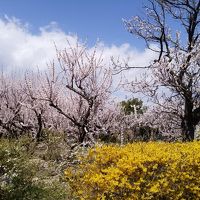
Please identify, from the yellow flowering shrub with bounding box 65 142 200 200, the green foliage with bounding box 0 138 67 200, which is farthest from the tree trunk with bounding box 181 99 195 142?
the yellow flowering shrub with bounding box 65 142 200 200

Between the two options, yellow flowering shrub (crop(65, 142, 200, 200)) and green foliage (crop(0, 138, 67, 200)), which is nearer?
yellow flowering shrub (crop(65, 142, 200, 200))

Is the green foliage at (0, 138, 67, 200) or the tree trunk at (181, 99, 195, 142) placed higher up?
the tree trunk at (181, 99, 195, 142)

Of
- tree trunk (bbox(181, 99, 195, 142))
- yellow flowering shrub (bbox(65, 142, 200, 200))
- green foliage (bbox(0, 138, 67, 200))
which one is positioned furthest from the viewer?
tree trunk (bbox(181, 99, 195, 142))

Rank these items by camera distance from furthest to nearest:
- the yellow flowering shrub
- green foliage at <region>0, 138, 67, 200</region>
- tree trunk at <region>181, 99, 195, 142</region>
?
tree trunk at <region>181, 99, 195, 142</region> → green foliage at <region>0, 138, 67, 200</region> → the yellow flowering shrub

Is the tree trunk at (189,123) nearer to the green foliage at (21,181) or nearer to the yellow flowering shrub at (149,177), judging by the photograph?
the green foliage at (21,181)

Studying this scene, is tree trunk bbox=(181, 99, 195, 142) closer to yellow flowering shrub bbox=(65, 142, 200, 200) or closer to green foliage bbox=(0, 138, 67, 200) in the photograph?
green foliage bbox=(0, 138, 67, 200)

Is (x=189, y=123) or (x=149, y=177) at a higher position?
(x=189, y=123)

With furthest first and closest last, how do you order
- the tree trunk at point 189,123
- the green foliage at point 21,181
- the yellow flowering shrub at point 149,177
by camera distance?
the tree trunk at point 189,123 < the green foliage at point 21,181 < the yellow flowering shrub at point 149,177

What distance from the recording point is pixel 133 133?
2352 cm

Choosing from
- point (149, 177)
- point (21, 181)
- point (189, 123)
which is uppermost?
point (189, 123)

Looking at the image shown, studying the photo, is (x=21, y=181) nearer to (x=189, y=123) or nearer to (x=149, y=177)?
(x=149, y=177)

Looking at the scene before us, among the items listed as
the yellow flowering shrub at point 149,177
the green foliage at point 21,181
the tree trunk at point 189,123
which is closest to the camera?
the yellow flowering shrub at point 149,177

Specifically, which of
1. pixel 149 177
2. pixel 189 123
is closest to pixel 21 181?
pixel 149 177

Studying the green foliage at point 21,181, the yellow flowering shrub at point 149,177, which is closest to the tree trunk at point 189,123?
the green foliage at point 21,181
